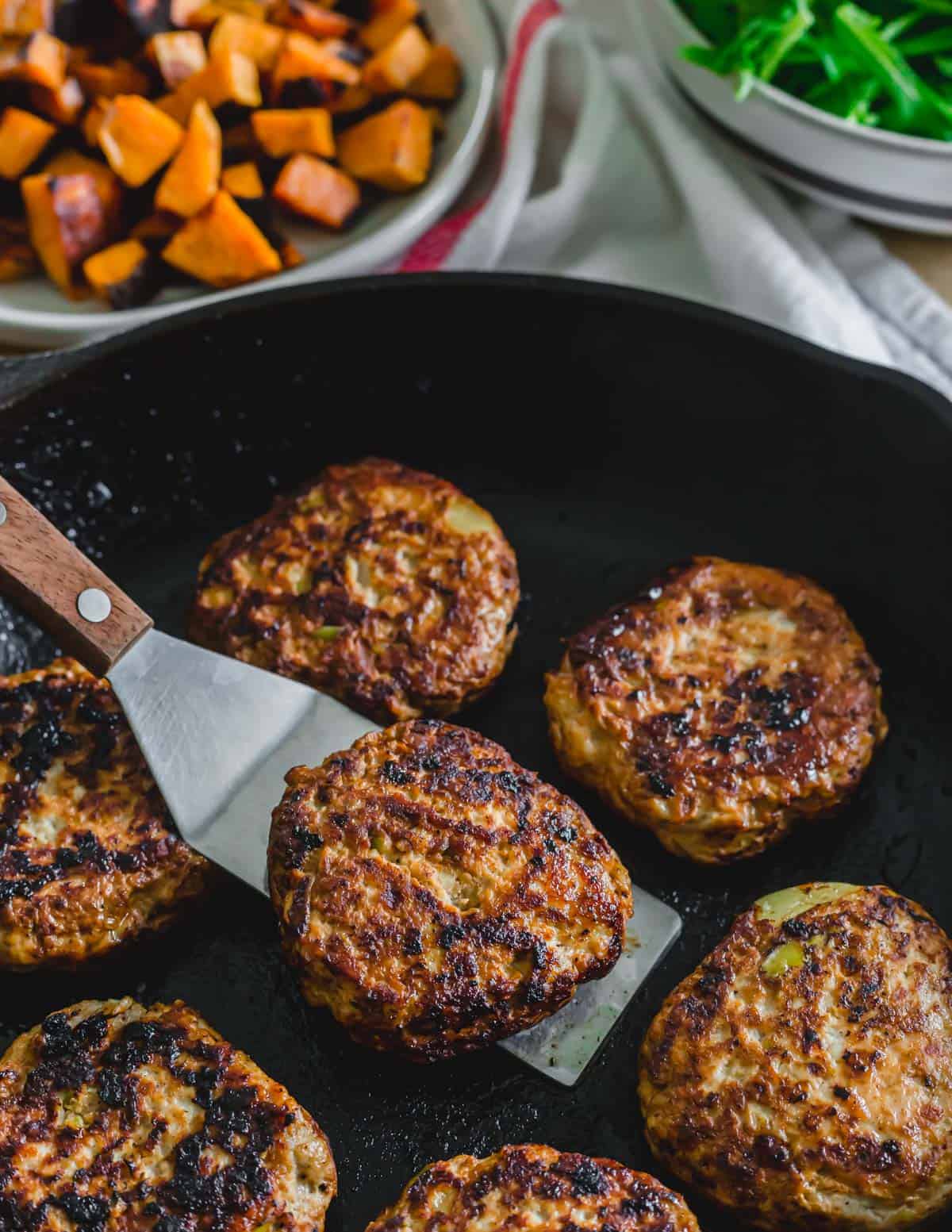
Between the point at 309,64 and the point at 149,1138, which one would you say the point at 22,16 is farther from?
the point at 149,1138

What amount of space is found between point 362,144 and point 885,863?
102 inches

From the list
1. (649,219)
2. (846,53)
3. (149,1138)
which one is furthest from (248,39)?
(149,1138)

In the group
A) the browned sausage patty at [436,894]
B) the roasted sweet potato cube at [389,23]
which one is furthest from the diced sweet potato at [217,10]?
the browned sausage patty at [436,894]

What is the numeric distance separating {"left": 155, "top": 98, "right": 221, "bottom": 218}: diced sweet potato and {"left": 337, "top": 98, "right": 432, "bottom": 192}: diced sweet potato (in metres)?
0.44

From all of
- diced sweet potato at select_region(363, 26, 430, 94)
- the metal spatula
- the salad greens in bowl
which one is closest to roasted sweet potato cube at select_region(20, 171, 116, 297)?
diced sweet potato at select_region(363, 26, 430, 94)

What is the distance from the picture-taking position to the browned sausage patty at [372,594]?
3.28 meters

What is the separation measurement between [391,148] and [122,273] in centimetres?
89

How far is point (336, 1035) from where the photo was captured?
303 centimetres

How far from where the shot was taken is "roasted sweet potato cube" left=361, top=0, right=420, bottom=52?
435cm

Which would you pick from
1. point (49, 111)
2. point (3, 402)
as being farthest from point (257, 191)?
point (3, 402)

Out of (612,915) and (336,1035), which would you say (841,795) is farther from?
(336,1035)

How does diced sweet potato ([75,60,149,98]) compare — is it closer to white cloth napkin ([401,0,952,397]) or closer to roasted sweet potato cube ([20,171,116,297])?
roasted sweet potato cube ([20,171,116,297])

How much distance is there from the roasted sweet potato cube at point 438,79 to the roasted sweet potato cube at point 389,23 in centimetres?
13

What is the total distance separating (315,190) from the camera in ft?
13.4
